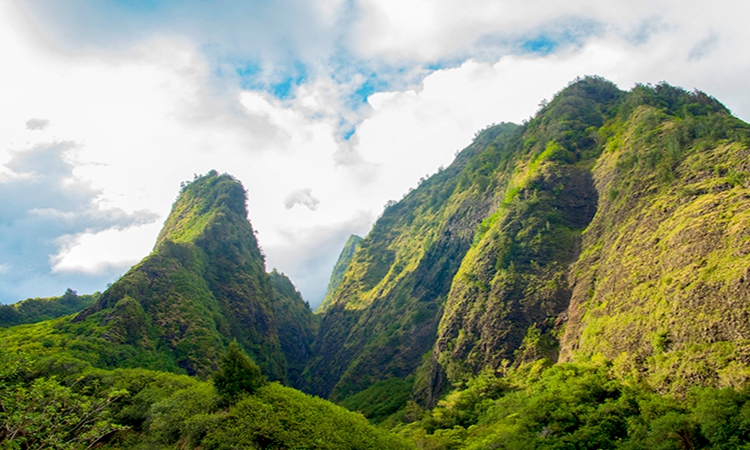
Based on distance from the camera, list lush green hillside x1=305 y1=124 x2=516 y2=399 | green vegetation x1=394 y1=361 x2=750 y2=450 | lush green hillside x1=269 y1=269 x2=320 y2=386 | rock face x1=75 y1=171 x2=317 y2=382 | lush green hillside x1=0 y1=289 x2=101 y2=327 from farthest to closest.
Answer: lush green hillside x1=269 y1=269 x2=320 y2=386 < lush green hillside x1=305 y1=124 x2=516 y2=399 < lush green hillside x1=0 y1=289 x2=101 y2=327 < rock face x1=75 y1=171 x2=317 y2=382 < green vegetation x1=394 y1=361 x2=750 y2=450

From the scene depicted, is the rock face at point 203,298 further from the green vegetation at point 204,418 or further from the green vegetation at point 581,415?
the green vegetation at point 581,415

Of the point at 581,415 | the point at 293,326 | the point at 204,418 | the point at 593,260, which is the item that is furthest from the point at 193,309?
the point at 593,260

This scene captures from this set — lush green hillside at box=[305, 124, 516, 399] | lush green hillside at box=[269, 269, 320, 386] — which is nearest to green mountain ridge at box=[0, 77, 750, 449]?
lush green hillside at box=[305, 124, 516, 399]

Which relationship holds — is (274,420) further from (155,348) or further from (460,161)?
(460,161)

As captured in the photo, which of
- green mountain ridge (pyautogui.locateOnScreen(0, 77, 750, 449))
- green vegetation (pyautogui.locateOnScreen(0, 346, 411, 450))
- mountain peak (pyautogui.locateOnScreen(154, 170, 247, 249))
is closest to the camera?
green vegetation (pyautogui.locateOnScreen(0, 346, 411, 450))

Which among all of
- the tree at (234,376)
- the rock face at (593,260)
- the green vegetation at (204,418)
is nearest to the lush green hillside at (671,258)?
the rock face at (593,260)

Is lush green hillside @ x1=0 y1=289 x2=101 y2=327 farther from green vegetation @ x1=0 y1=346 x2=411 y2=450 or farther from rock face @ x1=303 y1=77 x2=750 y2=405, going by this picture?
rock face @ x1=303 y1=77 x2=750 y2=405

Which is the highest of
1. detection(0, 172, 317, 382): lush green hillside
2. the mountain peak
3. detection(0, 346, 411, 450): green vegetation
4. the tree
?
the mountain peak

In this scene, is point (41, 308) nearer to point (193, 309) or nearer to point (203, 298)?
point (203, 298)
